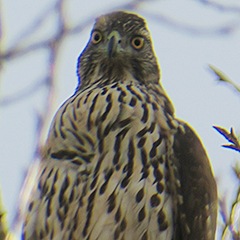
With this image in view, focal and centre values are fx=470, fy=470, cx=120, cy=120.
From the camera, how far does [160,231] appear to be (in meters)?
2.74

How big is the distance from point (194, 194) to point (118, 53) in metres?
1.24

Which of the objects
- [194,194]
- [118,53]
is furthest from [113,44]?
[194,194]

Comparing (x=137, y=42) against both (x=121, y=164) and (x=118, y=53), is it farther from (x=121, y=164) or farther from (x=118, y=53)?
(x=121, y=164)

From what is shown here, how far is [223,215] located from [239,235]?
316 mm

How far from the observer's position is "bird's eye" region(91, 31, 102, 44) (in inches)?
144

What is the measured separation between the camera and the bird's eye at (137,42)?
368 cm

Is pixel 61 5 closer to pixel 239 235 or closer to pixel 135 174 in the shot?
pixel 135 174

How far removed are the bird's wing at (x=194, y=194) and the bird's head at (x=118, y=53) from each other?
0.86m

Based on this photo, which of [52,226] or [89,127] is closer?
[52,226]

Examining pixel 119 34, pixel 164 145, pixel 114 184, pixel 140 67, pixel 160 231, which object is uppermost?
pixel 119 34

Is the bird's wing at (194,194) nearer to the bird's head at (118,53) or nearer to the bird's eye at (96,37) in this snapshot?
the bird's head at (118,53)

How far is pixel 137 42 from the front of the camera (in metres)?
3.71

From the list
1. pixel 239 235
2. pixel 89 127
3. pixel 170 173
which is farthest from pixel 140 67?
pixel 239 235

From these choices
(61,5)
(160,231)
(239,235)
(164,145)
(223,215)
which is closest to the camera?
(239,235)
